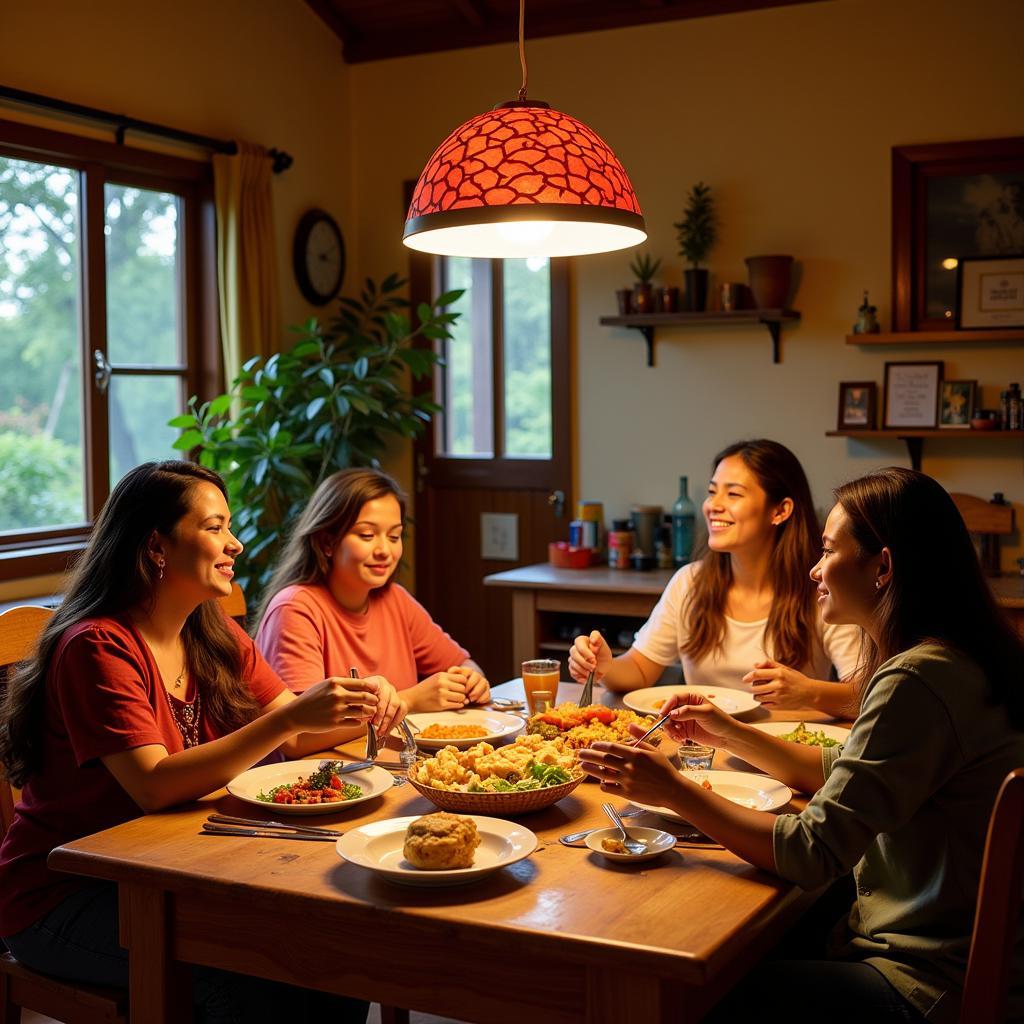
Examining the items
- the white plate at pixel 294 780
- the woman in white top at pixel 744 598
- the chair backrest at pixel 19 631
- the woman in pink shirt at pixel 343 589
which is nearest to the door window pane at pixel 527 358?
the woman in white top at pixel 744 598

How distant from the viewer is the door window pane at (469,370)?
4.98 meters

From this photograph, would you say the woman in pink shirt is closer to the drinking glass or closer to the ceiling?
the drinking glass

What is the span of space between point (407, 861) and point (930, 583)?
0.79 m

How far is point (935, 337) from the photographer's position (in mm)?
4066

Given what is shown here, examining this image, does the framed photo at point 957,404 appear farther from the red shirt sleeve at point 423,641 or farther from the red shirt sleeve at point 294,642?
the red shirt sleeve at point 294,642

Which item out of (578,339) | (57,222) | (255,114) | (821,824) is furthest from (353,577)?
(255,114)

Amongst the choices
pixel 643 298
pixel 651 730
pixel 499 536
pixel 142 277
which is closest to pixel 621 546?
pixel 499 536

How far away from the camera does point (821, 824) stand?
1.53 m

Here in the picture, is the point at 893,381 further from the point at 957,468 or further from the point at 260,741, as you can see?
the point at 260,741

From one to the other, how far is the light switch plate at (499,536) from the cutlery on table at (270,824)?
3.18 meters

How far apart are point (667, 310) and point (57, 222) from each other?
6.83ft

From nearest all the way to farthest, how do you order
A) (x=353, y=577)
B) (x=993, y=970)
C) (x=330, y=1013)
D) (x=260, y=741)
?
(x=993, y=970), (x=260, y=741), (x=330, y=1013), (x=353, y=577)

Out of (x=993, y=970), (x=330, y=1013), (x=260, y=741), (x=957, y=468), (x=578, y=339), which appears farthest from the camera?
(x=578, y=339)

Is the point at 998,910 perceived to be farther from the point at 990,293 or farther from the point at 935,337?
the point at 990,293
